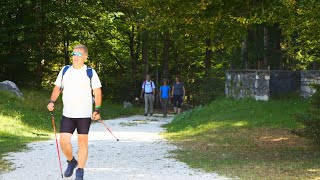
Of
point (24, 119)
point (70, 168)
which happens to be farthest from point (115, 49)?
point (70, 168)

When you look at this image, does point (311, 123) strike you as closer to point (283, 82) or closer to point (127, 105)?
point (283, 82)

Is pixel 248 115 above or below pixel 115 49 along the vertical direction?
below

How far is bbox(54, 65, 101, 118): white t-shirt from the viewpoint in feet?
23.9

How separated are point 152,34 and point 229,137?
16927 millimetres

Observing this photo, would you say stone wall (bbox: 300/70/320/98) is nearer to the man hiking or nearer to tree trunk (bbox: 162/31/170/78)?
the man hiking

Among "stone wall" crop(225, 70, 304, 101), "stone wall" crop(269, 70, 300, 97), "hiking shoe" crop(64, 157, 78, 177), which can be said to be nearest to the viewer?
"hiking shoe" crop(64, 157, 78, 177)

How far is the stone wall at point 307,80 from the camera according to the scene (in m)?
17.9

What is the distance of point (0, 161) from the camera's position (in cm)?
931

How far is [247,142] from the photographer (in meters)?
12.3

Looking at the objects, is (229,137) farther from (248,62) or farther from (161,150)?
(248,62)

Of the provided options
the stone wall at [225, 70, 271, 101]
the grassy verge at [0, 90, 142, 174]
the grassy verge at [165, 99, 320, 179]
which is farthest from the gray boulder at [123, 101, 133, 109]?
the stone wall at [225, 70, 271, 101]

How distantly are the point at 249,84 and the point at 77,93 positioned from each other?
12.6 metres

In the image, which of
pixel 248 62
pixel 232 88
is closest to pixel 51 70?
pixel 248 62

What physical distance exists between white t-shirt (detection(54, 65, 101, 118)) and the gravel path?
3.54 feet
